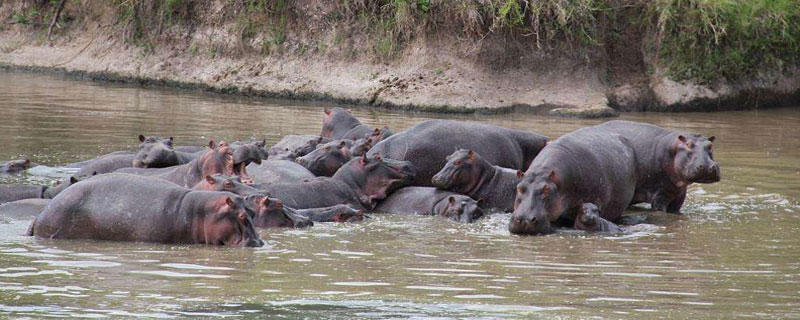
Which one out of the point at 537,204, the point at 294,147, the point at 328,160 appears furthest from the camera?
the point at 294,147

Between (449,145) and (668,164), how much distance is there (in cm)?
175

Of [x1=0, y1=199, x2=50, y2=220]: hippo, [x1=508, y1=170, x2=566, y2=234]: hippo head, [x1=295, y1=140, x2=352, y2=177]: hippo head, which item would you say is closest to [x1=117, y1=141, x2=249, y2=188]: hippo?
[x1=295, y1=140, x2=352, y2=177]: hippo head

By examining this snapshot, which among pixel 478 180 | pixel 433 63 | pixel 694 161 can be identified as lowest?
pixel 478 180

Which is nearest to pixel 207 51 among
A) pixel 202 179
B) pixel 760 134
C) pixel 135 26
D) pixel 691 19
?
pixel 135 26

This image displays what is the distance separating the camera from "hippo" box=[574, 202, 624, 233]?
8.29 metres

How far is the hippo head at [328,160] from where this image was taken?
10.2 m

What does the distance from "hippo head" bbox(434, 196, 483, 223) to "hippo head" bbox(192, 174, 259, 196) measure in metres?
1.39

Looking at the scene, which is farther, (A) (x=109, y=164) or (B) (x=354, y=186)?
(A) (x=109, y=164)


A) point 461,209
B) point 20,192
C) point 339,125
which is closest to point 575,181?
point 461,209

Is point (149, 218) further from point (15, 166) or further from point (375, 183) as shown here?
point (15, 166)

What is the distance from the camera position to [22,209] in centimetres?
834

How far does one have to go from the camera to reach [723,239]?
806 cm

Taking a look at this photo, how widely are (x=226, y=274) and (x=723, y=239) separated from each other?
344 cm

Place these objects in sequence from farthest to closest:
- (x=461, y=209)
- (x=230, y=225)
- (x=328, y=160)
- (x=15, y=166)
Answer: (x=15, y=166) → (x=328, y=160) → (x=461, y=209) → (x=230, y=225)
